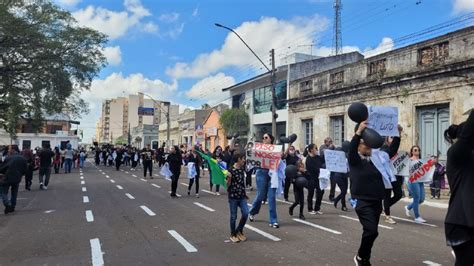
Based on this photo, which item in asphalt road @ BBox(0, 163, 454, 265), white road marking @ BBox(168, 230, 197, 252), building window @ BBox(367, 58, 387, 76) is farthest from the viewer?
building window @ BBox(367, 58, 387, 76)

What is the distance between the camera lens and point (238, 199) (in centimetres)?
812

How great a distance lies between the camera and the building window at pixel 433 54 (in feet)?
58.6

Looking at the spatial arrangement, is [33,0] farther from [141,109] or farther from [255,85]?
[141,109]

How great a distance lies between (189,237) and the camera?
27.1 ft

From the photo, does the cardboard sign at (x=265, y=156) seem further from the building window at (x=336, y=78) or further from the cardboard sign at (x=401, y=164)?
the building window at (x=336, y=78)

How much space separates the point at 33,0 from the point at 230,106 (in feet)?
77.1

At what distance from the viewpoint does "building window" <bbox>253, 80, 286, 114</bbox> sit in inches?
1298

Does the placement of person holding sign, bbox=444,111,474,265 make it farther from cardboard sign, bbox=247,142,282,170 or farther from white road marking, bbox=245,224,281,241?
cardboard sign, bbox=247,142,282,170

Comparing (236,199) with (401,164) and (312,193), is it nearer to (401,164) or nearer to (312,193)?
(312,193)

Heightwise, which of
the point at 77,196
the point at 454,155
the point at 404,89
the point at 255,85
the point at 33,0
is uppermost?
the point at 33,0

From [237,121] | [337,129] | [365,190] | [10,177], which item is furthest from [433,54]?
[237,121]

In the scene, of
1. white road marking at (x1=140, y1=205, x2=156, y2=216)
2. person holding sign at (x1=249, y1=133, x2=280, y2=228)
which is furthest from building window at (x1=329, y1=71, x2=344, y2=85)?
person holding sign at (x1=249, y1=133, x2=280, y2=228)

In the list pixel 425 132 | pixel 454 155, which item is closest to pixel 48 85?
pixel 425 132

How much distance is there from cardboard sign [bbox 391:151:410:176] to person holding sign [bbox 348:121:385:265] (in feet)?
17.8
